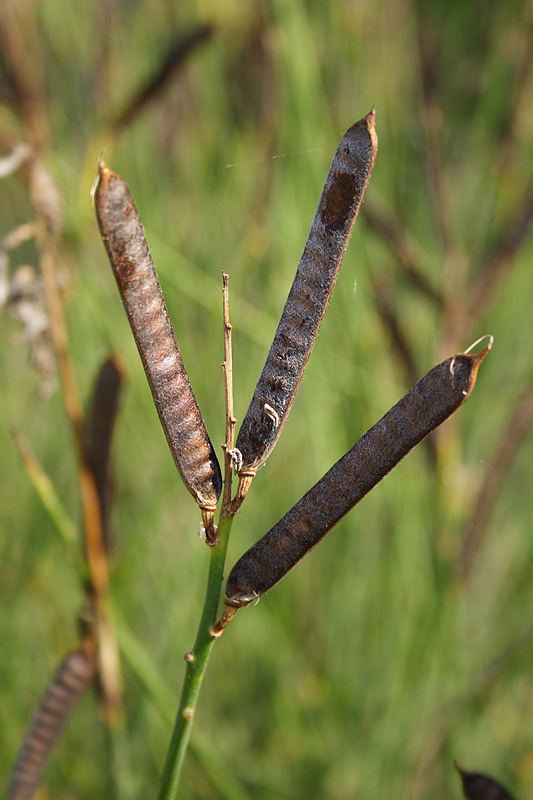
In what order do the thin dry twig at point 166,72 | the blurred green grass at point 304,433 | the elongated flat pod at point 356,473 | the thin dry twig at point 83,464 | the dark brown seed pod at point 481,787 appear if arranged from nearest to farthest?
the elongated flat pod at point 356,473
the dark brown seed pod at point 481,787
the thin dry twig at point 83,464
the thin dry twig at point 166,72
the blurred green grass at point 304,433

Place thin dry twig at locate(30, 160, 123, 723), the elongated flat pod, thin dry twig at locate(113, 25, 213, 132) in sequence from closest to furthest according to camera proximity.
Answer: the elongated flat pod
thin dry twig at locate(30, 160, 123, 723)
thin dry twig at locate(113, 25, 213, 132)

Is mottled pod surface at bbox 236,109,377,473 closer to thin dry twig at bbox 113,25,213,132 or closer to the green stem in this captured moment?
the green stem

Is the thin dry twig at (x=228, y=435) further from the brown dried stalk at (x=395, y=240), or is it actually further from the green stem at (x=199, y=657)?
the brown dried stalk at (x=395, y=240)

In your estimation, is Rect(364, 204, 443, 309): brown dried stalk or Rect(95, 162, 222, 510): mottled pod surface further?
Rect(364, 204, 443, 309): brown dried stalk

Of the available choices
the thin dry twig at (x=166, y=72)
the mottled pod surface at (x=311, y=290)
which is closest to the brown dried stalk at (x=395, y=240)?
the thin dry twig at (x=166, y=72)

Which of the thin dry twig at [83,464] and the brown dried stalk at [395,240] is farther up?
the brown dried stalk at [395,240]

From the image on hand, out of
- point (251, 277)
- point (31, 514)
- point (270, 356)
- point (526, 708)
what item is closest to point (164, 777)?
point (270, 356)

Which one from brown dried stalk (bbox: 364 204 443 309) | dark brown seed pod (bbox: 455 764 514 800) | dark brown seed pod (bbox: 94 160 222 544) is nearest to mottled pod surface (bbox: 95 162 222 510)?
dark brown seed pod (bbox: 94 160 222 544)
